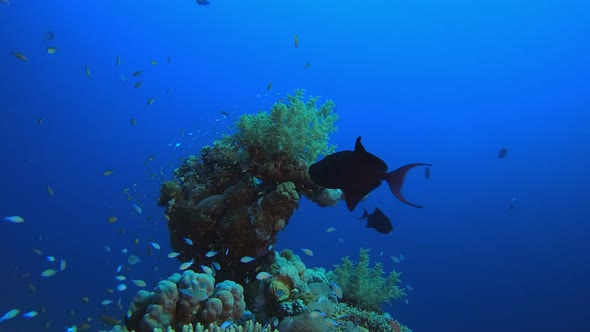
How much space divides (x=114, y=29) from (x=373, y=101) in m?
51.9

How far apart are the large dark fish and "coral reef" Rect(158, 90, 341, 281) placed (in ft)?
7.40

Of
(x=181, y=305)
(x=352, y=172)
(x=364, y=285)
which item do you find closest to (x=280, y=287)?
(x=181, y=305)

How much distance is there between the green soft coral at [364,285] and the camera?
7.83m

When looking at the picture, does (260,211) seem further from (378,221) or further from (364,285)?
(364,285)

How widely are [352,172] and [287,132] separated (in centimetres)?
261

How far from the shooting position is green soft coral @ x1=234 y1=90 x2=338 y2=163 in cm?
608

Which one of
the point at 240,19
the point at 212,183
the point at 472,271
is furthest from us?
the point at 240,19

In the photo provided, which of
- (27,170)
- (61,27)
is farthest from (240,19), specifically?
(27,170)

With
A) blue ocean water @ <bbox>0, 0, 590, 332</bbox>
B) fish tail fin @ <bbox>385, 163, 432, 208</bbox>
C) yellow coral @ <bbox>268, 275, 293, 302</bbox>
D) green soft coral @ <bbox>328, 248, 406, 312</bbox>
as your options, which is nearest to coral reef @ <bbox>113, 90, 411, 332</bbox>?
yellow coral @ <bbox>268, 275, 293, 302</bbox>

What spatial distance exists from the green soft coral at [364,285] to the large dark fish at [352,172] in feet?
15.6

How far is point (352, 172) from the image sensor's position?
3.59m

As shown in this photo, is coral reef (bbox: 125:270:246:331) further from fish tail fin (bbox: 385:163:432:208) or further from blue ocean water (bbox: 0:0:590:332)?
blue ocean water (bbox: 0:0:590:332)

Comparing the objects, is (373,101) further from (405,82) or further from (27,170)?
(27,170)

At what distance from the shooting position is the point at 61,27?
61094 millimetres
